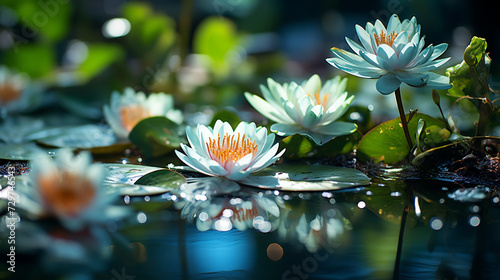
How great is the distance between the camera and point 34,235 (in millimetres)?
466

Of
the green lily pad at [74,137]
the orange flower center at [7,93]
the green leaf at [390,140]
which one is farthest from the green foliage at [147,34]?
the green leaf at [390,140]

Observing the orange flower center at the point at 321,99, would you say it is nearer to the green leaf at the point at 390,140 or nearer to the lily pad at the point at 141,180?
the green leaf at the point at 390,140

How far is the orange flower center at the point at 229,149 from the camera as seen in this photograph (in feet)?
1.96

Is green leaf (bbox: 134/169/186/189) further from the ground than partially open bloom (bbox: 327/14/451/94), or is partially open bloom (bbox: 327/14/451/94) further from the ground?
partially open bloom (bbox: 327/14/451/94)

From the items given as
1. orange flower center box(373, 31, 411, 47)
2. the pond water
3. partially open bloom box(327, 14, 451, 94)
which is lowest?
the pond water

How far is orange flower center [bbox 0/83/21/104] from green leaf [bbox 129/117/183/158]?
51 cm

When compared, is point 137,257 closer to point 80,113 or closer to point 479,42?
point 479,42

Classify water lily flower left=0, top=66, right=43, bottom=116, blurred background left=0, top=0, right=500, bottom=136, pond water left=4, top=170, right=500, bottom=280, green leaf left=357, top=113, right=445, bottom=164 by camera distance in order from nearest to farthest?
pond water left=4, top=170, right=500, bottom=280 → green leaf left=357, top=113, right=445, bottom=164 → water lily flower left=0, top=66, right=43, bottom=116 → blurred background left=0, top=0, right=500, bottom=136

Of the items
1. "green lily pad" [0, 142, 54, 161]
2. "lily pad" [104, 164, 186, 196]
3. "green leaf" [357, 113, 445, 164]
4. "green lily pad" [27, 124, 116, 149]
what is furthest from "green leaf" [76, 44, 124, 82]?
"green leaf" [357, 113, 445, 164]

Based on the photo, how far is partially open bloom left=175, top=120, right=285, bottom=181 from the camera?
587 millimetres

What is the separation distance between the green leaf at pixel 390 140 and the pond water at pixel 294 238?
0.08 meters

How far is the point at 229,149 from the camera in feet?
1.97

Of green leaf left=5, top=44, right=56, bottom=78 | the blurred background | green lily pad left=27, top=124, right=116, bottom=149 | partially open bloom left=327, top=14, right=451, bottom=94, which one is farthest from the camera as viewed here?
green leaf left=5, top=44, right=56, bottom=78

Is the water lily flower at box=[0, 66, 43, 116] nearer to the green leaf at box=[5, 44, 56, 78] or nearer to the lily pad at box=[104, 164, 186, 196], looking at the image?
the green leaf at box=[5, 44, 56, 78]
